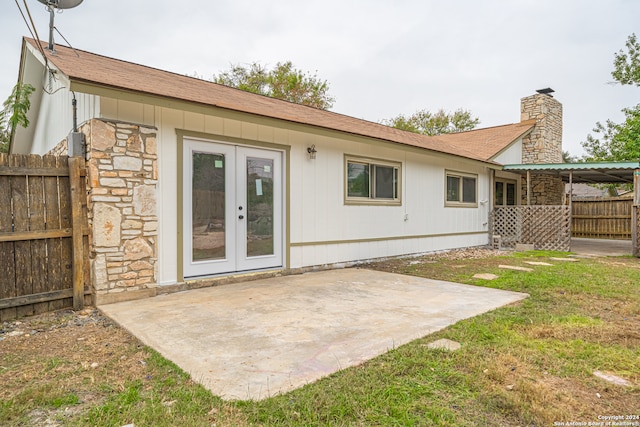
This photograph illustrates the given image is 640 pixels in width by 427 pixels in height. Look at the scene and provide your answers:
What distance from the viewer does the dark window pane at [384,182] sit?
26.5ft

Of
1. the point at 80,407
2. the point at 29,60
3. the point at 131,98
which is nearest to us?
the point at 80,407

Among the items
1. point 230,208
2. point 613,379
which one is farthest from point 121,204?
point 613,379

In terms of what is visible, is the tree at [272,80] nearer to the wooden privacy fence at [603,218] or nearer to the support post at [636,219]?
the wooden privacy fence at [603,218]

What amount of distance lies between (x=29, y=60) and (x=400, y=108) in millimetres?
28638

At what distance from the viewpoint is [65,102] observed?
588cm

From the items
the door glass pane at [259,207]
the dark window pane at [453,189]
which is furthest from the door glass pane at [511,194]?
the door glass pane at [259,207]

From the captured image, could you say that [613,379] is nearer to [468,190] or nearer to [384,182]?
[384,182]

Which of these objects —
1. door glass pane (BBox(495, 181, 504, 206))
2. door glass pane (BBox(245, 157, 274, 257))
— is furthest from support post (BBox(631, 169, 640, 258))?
door glass pane (BBox(245, 157, 274, 257))

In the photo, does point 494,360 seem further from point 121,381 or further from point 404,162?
point 404,162

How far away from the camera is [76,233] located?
427 cm

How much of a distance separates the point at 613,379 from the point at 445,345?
1.06 meters

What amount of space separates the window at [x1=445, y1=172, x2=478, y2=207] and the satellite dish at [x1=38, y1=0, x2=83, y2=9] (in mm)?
8749

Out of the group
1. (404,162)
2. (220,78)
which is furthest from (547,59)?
(220,78)

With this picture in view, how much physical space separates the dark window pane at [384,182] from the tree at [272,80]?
15158 millimetres
